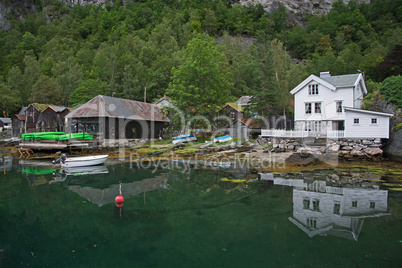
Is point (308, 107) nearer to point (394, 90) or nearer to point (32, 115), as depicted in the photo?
point (394, 90)

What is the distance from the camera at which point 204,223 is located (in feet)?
34.3

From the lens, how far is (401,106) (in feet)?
82.1

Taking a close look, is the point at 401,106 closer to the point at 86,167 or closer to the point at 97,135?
the point at 86,167

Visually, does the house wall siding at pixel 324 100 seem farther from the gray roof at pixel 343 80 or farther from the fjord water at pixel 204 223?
the fjord water at pixel 204 223

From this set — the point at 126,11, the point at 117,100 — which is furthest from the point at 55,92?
the point at 126,11

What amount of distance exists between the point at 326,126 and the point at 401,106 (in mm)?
6811

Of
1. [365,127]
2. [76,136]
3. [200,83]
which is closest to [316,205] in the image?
[365,127]

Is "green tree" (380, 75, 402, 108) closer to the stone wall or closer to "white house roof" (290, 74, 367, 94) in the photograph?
"white house roof" (290, 74, 367, 94)

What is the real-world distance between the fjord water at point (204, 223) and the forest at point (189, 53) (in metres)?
19.7

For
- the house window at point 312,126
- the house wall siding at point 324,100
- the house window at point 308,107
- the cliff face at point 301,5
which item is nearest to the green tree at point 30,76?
the house wall siding at point 324,100

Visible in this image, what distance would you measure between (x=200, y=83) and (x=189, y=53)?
6204 mm

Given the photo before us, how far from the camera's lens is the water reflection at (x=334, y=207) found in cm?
994

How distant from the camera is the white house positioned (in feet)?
81.6

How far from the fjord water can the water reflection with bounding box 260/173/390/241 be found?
0.14 ft
